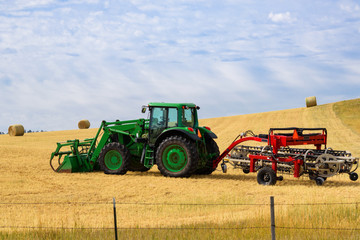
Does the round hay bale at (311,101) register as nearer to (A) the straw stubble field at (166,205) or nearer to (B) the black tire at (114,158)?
(A) the straw stubble field at (166,205)

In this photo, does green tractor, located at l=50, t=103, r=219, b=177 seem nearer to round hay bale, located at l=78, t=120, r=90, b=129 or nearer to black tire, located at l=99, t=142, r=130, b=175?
black tire, located at l=99, t=142, r=130, b=175

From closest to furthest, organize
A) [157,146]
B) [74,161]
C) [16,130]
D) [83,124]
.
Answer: [157,146] < [74,161] < [16,130] < [83,124]

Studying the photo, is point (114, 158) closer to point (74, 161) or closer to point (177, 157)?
point (74, 161)

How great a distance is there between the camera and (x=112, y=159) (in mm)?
14734

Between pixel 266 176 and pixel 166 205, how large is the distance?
376cm

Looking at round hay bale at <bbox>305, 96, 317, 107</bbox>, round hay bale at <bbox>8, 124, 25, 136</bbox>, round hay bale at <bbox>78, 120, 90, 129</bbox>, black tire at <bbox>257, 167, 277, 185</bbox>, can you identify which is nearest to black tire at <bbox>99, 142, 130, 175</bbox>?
black tire at <bbox>257, 167, 277, 185</bbox>

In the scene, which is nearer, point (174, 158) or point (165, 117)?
point (174, 158)

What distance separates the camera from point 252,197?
1025 centimetres

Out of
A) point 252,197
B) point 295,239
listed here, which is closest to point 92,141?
point 252,197

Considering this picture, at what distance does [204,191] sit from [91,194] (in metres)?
2.85

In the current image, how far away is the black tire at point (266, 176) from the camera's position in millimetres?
11805

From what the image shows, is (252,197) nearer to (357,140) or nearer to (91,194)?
(91,194)

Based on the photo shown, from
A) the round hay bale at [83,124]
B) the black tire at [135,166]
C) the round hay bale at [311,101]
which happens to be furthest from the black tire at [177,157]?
the round hay bale at [311,101]

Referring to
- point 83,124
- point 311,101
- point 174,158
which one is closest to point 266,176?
point 174,158
